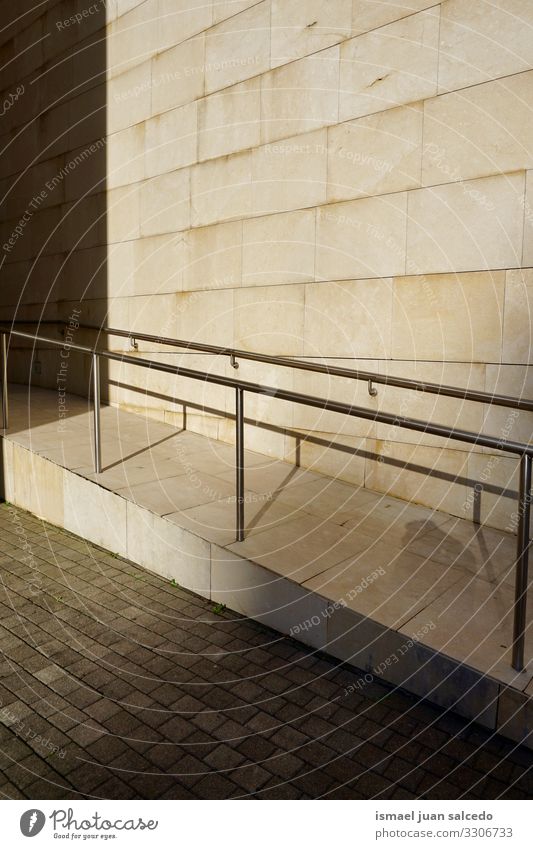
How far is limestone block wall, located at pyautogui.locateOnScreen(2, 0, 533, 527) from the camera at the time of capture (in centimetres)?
434

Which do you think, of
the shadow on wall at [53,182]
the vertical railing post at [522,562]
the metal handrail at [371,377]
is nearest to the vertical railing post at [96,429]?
the metal handrail at [371,377]

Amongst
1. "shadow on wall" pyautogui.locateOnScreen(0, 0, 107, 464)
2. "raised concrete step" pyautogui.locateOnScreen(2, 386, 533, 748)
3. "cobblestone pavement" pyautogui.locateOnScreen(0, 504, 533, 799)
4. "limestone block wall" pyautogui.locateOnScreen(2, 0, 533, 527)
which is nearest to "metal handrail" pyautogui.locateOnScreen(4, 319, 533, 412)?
"limestone block wall" pyautogui.locateOnScreen(2, 0, 533, 527)

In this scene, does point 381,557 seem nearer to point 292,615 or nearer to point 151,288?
point 292,615

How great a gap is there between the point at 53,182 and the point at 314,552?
284 inches

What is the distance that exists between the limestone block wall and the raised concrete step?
1.76ft

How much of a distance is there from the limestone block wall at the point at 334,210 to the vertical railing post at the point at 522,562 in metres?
1.67

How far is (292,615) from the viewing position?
3520 millimetres

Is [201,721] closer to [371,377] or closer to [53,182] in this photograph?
[371,377]

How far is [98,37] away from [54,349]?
3.99 m

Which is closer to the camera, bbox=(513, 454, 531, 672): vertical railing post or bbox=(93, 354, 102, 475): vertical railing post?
bbox=(513, 454, 531, 672): vertical railing post

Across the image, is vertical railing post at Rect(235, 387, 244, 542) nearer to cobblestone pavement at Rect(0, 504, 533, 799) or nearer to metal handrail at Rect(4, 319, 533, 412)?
cobblestone pavement at Rect(0, 504, 533, 799)

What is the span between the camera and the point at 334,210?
5.26 m

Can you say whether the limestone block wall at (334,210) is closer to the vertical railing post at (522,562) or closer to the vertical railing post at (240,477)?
the vertical railing post at (240,477)

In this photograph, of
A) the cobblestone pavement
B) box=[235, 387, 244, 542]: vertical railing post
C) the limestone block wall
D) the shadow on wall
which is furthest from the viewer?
the shadow on wall
